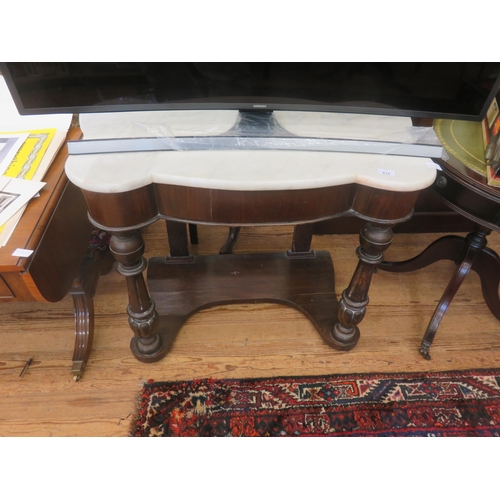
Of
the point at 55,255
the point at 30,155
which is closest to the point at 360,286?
the point at 55,255

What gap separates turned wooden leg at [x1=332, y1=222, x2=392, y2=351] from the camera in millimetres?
992

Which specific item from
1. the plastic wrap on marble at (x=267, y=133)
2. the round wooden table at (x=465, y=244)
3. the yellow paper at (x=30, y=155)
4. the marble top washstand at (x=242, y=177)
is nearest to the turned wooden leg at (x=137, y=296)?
the marble top washstand at (x=242, y=177)

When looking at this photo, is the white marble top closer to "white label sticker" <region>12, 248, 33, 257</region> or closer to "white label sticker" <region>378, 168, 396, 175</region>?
"white label sticker" <region>378, 168, 396, 175</region>

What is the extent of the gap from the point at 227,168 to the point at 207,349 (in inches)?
30.6

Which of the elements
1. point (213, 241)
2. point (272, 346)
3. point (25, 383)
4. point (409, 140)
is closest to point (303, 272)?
point (272, 346)

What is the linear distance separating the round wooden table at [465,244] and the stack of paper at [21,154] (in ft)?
3.58

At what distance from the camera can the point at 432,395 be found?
1.28 metres

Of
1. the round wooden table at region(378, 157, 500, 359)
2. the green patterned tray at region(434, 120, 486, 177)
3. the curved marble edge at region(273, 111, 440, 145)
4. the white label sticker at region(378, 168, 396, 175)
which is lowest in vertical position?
the round wooden table at region(378, 157, 500, 359)

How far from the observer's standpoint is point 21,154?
1104 millimetres

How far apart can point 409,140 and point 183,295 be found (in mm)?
940

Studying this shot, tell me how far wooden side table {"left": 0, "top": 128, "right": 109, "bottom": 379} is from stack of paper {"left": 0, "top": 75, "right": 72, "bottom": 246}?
20 millimetres

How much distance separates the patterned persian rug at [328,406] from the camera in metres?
1.19

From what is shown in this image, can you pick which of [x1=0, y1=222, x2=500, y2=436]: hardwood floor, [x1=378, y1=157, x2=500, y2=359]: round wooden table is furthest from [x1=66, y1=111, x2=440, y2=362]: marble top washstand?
[x1=0, y1=222, x2=500, y2=436]: hardwood floor

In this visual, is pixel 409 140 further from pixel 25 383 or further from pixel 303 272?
pixel 25 383
